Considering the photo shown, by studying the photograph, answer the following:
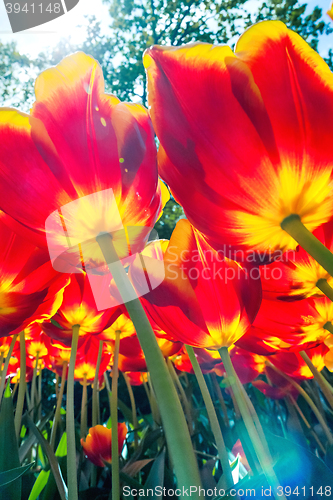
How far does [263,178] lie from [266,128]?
3cm

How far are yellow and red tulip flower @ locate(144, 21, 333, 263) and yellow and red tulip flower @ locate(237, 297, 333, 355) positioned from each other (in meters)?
0.17

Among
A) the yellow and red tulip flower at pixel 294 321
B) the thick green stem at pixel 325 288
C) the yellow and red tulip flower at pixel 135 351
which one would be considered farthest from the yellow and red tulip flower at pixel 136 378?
→ the thick green stem at pixel 325 288

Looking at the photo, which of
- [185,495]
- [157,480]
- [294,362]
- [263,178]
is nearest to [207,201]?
[263,178]

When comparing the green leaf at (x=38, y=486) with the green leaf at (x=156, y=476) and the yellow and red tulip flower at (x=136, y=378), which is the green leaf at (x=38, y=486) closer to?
the green leaf at (x=156, y=476)

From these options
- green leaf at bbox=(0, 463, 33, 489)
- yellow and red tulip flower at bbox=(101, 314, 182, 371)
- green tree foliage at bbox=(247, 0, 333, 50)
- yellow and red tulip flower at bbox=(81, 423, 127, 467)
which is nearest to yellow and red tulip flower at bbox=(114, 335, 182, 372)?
yellow and red tulip flower at bbox=(101, 314, 182, 371)

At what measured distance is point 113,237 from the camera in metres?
0.23

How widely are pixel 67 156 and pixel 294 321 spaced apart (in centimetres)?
27

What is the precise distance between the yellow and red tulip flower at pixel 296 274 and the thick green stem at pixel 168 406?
15 centimetres

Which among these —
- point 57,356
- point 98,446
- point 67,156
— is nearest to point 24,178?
point 67,156

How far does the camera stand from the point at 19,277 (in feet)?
1.04

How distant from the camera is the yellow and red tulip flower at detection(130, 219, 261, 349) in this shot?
30 cm

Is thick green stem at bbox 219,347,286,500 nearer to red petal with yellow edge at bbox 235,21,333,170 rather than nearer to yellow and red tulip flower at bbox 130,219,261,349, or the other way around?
yellow and red tulip flower at bbox 130,219,261,349

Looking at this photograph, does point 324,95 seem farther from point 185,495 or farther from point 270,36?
point 185,495

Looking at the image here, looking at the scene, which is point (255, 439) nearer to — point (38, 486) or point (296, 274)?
point (296, 274)
